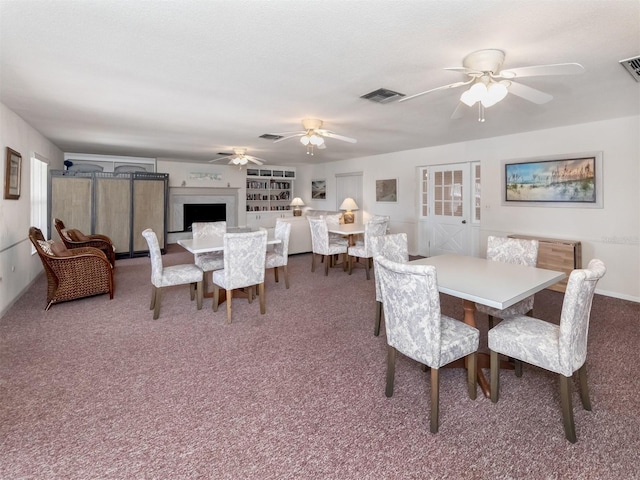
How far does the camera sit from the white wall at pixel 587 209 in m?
4.06

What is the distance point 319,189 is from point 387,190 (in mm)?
2642

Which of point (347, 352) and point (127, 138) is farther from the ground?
point (127, 138)

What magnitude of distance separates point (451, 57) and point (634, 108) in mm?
2944

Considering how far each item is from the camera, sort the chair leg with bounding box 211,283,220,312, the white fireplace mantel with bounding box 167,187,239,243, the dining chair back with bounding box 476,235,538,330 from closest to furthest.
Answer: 1. the dining chair back with bounding box 476,235,538,330
2. the chair leg with bounding box 211,283,220,312
3. the white fireplace mantel with bounding box 167,187,239,243

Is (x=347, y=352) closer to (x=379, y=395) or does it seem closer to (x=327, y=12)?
(x=379, y=395)

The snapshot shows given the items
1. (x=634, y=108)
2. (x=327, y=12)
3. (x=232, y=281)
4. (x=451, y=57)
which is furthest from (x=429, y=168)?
(x=327, y=12)

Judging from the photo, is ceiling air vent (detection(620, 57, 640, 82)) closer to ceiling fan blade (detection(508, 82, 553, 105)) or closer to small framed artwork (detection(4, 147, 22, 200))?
ceiling fan blade (detection(508, 82, 553, 105))

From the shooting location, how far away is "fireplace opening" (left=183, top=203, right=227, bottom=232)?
8.91m

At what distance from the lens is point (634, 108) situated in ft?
11.9

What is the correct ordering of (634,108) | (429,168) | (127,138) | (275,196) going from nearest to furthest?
(634,108) < (127,138) < (429,168) < (275,196)

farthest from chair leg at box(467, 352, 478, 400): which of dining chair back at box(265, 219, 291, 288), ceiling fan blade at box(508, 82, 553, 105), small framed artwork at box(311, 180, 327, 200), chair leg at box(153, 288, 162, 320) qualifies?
small framed artwork at box(311, 180, 327, 200)

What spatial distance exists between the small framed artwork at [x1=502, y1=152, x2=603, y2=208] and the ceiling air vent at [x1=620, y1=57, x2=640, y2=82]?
201 cm

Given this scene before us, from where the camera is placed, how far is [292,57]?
234 cm

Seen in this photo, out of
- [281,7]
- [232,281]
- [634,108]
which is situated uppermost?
[634,108]
